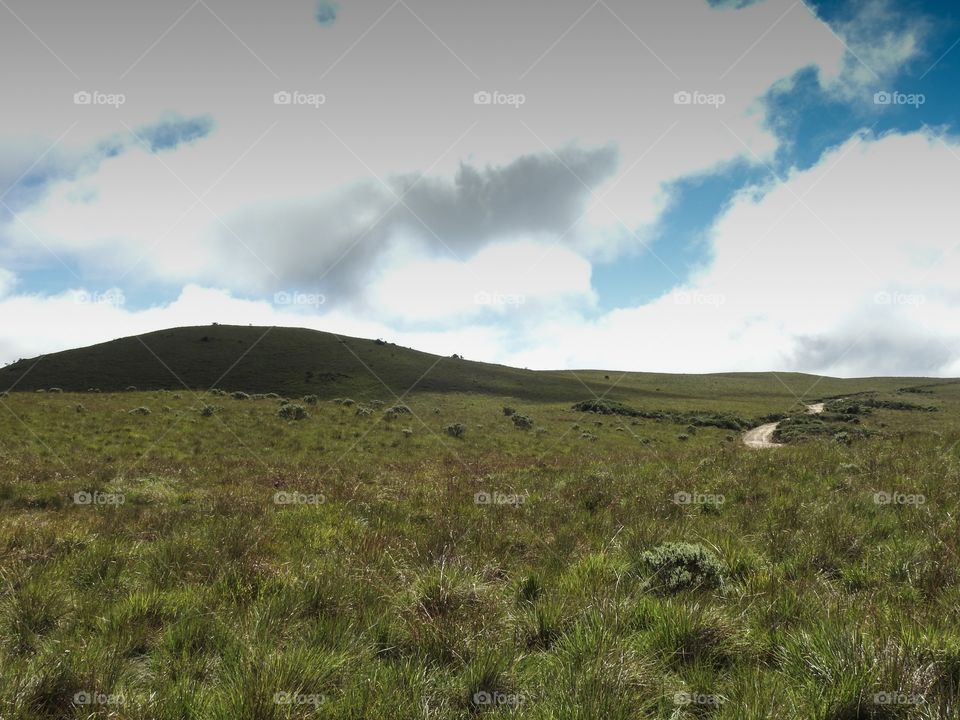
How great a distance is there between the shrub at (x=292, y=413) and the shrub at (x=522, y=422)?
17990 mm

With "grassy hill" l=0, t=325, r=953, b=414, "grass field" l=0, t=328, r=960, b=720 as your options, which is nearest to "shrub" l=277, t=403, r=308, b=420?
"grass field" l=0, t=328, r=960, b=720

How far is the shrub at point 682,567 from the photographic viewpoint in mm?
5270

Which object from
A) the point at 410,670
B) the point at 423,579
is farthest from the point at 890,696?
the point at 423,579

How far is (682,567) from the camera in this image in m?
5.42

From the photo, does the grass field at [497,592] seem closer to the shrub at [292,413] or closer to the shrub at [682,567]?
the shrub at [682,567]

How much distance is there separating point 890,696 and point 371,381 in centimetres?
6672

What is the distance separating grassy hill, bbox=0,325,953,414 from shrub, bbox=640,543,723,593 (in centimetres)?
5454

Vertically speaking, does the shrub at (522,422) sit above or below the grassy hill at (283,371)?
below

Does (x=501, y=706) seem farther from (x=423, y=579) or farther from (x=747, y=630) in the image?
(x=747, y=630)

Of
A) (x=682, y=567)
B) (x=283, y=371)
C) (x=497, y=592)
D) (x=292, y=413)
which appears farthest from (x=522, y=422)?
(x=283, y=371)

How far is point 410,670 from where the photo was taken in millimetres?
3723

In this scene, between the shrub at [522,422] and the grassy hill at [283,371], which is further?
the grassy hill at [283,371]

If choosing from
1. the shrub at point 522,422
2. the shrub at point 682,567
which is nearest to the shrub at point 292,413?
the shrub at point 522,422

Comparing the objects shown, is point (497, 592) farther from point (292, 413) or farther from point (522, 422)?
point (522, 422)
